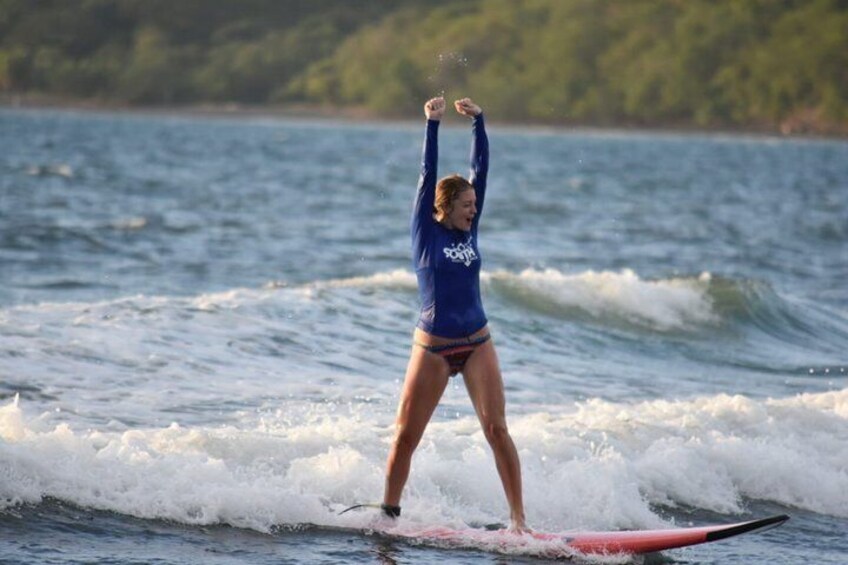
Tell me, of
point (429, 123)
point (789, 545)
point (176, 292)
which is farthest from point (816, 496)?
point (176, 292)

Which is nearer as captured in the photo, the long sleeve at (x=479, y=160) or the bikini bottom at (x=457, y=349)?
the bikini bottom at (x=457, y=349)

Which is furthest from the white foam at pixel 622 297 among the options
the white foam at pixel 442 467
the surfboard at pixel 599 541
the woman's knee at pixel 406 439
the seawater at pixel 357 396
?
the woman's knee at pixel 406 439

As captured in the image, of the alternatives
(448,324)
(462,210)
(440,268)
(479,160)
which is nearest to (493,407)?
→ (448,324)

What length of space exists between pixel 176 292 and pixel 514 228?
17.6 metres

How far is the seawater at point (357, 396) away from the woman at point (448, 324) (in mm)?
734

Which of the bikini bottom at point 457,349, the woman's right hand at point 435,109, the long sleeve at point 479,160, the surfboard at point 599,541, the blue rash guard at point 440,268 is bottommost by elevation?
the surfboard at point 599,541

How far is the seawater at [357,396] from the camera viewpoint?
9.38 m

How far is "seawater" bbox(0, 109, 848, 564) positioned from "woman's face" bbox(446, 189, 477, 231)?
6.30ft

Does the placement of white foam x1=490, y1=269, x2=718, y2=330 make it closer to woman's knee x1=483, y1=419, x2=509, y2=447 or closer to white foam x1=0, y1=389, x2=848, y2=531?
Result: white foam x1=0, y1=389, x2=848, y2=531

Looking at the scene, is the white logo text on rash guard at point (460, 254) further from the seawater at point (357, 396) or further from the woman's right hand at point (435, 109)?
the seawater at point (357, 396)

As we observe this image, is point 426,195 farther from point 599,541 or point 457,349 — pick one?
point 599,541

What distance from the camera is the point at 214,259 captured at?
86.2ft

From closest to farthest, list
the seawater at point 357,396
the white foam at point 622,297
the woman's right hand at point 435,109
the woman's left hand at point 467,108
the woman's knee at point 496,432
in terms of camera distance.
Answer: the woman's knee at point 496,432
the woman's right hand at point 435,109
the woman's left hand at point 467,108
the seawater at point 357,396
the white foam at point 622,297

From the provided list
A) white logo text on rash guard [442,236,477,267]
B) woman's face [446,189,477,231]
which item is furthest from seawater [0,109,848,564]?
woman's face [446,189,477,231]
